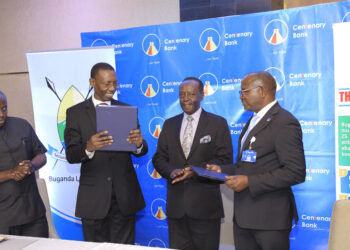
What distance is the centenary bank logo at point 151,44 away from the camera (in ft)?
14.0

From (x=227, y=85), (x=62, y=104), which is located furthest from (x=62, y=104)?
(x=227, y=85)

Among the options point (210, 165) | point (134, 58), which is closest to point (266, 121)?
point (210, 165)

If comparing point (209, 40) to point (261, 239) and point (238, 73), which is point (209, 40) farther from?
point (261, 239)

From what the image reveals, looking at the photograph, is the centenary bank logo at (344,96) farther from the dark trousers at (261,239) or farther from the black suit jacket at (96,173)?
the black suit jacket at (96,173)

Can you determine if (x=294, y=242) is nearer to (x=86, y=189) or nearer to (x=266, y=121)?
(x=266, y=121)

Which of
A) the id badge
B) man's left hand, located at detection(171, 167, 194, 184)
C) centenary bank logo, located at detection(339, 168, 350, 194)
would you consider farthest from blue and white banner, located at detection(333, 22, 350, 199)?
man's left hand, located at detection(171, 167, 194, 184)

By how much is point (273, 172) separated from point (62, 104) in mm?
2738

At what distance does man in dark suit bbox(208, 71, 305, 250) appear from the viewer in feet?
8.07

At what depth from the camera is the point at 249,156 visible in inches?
101

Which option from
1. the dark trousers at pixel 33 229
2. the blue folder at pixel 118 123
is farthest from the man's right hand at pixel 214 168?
the dark trousers at pixel 33 229

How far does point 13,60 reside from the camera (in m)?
5.62

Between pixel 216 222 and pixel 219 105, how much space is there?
1353mm

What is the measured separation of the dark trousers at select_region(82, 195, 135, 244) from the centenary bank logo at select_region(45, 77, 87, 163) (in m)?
1.41

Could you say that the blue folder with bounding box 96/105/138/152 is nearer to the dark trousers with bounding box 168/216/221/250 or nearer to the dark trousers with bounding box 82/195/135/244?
the dark trousers with bounding box 82/195/135/244
